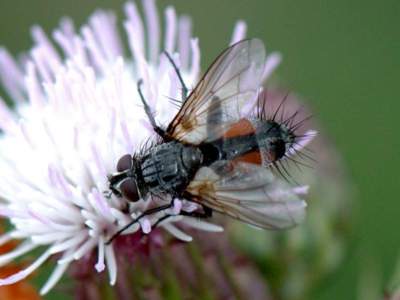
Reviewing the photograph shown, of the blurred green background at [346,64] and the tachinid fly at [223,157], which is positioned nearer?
the tachinid fly at [223,157]

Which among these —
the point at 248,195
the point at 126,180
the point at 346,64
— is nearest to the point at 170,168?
the point at 126,180

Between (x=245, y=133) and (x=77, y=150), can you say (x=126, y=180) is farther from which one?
(x=245, y=133)

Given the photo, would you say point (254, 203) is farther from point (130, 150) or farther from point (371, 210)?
point (371, 210)

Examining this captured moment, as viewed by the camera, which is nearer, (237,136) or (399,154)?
(237,136)

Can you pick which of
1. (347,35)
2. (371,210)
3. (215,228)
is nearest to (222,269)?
(215,228)

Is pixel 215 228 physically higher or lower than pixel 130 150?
lower

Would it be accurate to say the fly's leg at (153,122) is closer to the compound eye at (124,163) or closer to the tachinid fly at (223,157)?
the tachinid fly at (223,157)

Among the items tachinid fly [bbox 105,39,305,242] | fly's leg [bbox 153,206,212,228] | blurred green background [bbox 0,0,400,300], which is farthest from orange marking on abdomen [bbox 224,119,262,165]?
blurred green background [bbox 0,0,400,300]

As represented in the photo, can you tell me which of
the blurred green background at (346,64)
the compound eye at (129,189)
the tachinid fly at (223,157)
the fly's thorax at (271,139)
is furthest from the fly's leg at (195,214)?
the blurred green background at (346,64)
